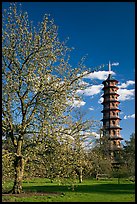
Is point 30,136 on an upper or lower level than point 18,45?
lower

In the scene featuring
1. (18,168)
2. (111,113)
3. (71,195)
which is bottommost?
(71,195)

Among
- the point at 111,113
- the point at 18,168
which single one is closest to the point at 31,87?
the point at 18,168

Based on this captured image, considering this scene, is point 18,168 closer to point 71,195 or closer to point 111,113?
point 71,195

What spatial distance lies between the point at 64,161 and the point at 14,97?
4594mm

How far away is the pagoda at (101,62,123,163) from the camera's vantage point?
64.9 metres

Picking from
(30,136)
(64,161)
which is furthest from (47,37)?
(64,161)

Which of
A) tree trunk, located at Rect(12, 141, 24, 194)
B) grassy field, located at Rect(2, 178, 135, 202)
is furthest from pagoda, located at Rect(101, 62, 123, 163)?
tree trunk, located at Rect(12, 141, 24, 194)

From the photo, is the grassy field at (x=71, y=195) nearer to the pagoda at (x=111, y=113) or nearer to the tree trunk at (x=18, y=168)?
the tree trunk at (x=18, y=168)

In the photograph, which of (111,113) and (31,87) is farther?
(111,113)

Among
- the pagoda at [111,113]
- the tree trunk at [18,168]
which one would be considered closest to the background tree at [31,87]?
the tree trunk at [18,168]

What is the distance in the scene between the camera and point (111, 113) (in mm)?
68812

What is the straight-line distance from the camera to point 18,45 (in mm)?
18062

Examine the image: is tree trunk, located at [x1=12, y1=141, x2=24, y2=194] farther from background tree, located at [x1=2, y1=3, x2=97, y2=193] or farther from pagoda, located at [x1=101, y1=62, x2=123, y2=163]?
pagoda, located at [x1=101, y1=62, x2=123, y2=163]

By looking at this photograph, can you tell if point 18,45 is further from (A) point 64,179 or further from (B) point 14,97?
(A) point 64,179
